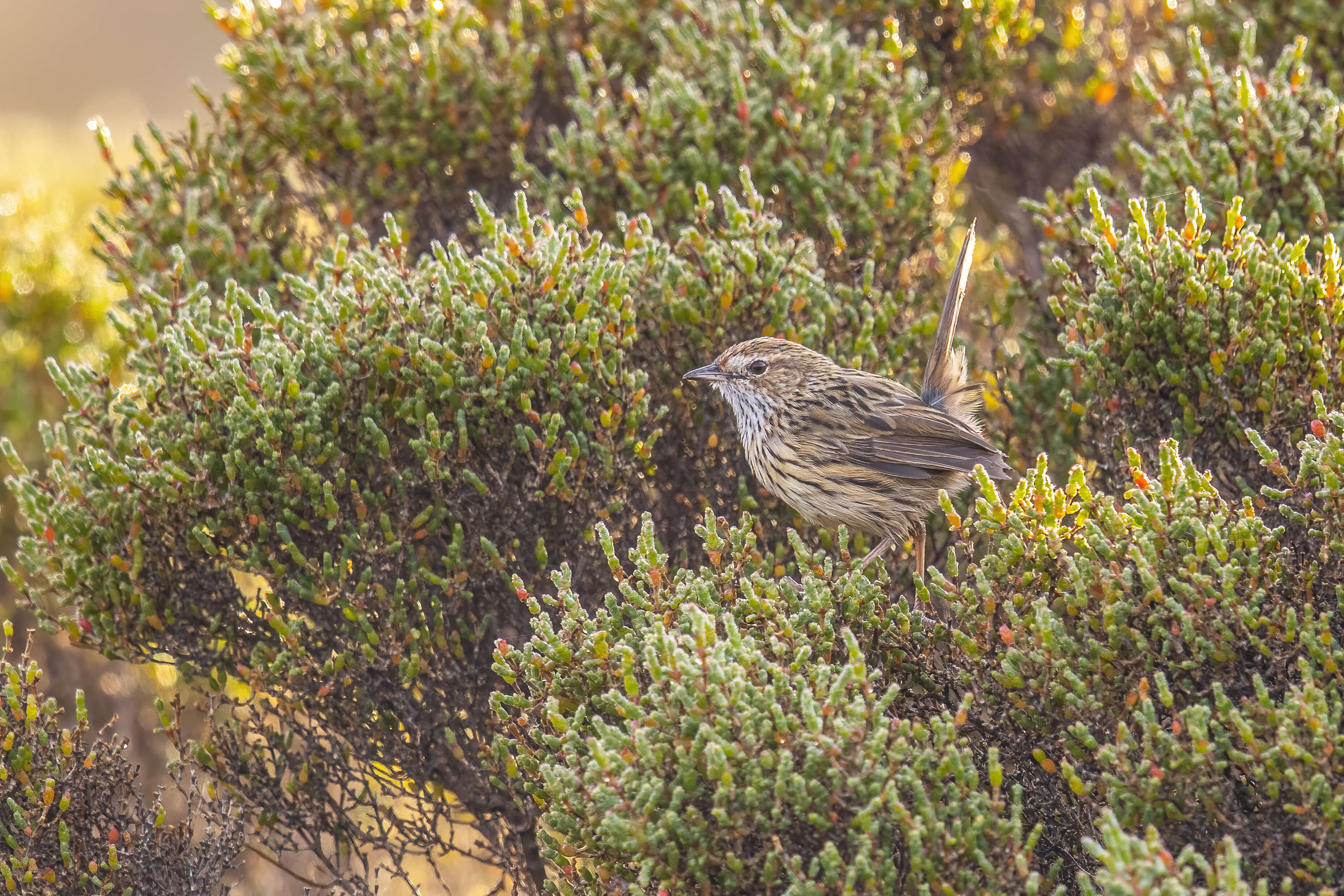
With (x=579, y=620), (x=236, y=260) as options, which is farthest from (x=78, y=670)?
(x=579, y=620)

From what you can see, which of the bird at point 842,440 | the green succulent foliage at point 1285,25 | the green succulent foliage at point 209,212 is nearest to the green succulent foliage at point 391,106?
the green succulent foliage at point 209,212

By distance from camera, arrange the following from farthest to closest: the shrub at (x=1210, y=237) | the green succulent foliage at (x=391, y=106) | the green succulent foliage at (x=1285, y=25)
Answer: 1. the green succulent foliage at (x=1285, y=25)
2. the green succulent foliage at (x=391, y=106)
3. the shrub at (x=1210, y=237)

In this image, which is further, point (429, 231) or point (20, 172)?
point (20, 172)

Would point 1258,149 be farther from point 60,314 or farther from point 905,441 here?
point 60,314

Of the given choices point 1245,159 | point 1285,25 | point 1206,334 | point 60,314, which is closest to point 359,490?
point 1206,334

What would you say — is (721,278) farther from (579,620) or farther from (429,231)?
(429,231)

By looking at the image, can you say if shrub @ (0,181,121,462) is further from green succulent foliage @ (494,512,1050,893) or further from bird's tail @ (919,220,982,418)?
green succulent foliage @ (494,512,1050,893)

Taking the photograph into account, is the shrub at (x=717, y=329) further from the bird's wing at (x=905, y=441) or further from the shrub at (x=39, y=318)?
the shrub at (x=39, y=318)
